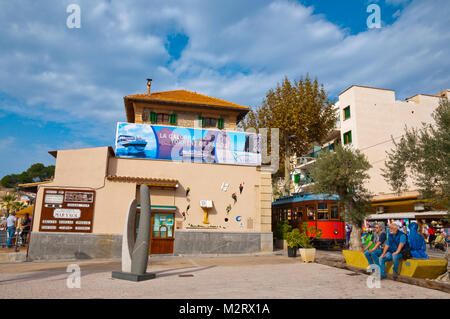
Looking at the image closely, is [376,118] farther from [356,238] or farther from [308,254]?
[308,254]

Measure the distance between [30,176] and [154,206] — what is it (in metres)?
109

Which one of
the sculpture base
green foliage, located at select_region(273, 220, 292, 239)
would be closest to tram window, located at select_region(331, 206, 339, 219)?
green foliage, located at select_region(273, 220, 292, 239)

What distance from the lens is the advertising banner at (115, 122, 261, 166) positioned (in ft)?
53.3

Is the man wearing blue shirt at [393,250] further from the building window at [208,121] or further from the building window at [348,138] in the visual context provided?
the building window at [348,138]

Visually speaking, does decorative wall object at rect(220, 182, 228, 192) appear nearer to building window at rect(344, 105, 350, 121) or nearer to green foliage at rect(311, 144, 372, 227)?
green foliage at rect(311, 144, 372, 227)

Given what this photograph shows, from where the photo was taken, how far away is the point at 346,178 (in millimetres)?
15695

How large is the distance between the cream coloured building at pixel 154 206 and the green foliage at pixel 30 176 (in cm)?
10395

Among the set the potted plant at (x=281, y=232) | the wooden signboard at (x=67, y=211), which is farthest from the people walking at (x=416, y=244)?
the wooden signboard at (x=67, y=211)

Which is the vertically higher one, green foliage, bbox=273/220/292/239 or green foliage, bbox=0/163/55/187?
green foliage, bbox=0/163/55/187

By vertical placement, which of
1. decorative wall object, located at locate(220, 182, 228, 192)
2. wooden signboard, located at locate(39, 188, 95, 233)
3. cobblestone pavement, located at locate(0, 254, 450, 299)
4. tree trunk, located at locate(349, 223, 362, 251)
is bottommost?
cobblestone pavement, located at locate(0, 254, 450, 299)

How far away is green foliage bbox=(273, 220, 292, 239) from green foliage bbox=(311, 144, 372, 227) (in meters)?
3.38

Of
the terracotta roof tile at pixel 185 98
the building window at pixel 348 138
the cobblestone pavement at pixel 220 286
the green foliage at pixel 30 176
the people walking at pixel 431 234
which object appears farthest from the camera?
the green foliage at pixel 30 176

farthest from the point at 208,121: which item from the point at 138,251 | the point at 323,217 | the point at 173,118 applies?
the point at 138,251

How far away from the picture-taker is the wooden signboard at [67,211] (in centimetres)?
1442
